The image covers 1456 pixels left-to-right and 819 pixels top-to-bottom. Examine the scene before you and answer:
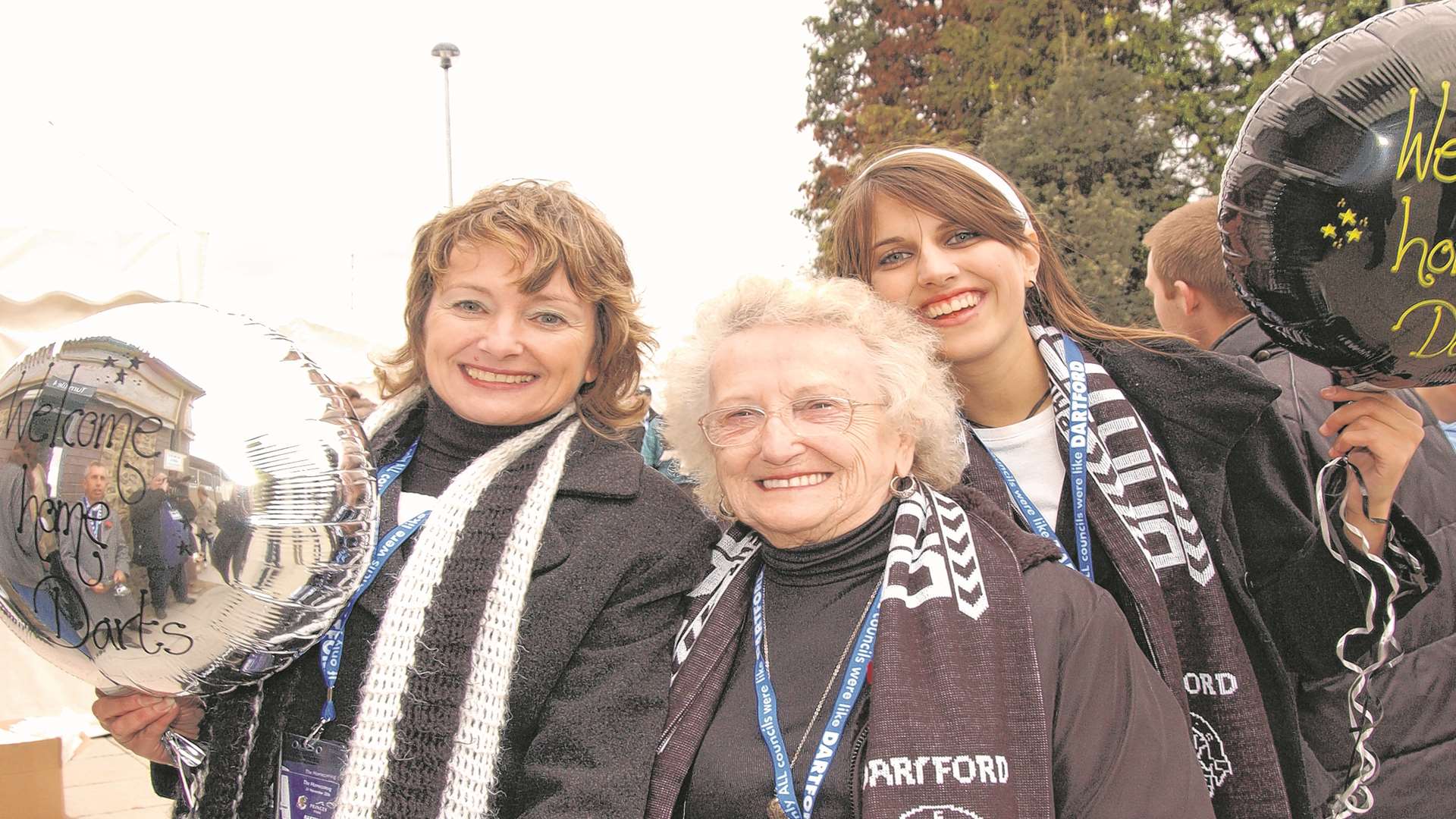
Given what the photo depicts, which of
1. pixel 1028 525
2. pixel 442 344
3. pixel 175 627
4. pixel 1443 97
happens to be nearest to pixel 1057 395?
pixel 1028 525

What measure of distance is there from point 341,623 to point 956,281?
141 centimetres

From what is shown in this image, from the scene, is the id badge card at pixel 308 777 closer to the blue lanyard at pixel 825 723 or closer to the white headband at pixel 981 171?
the blue lanyard at pixel 825 723

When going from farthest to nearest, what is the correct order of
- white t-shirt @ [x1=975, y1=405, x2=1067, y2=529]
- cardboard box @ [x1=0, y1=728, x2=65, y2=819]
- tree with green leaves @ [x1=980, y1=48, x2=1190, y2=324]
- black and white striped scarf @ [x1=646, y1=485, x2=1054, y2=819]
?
tree with green leaves @ [x1=980, y1=48, x2=1190, y2=324]
cardboard box @ [x1=0, y1=728, x2=65, y2=819]
white t-shirt @ [x1=975, y1=405, x2=1067, y2=529]
black and white striped scarf @ [x1=646, y1=485, x2=1054, y2=819]

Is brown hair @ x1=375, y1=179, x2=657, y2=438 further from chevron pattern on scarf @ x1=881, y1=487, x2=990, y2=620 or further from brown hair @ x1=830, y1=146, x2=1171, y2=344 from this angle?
chevron pattern on scarf @ x1=881, y1=487, x2=990, y2=620

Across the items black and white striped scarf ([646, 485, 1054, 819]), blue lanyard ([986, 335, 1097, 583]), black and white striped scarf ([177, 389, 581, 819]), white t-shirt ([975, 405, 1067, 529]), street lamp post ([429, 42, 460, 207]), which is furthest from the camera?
street lamp post ([429, 42, 460, 207])

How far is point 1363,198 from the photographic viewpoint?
1541mm

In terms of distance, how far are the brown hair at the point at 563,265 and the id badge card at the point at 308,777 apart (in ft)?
2.56

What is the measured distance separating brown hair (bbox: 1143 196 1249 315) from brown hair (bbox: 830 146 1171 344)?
0.82 metres

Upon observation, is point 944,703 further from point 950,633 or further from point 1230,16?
point 1230,16

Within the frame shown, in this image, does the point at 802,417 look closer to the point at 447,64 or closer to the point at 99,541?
the point at 99,541

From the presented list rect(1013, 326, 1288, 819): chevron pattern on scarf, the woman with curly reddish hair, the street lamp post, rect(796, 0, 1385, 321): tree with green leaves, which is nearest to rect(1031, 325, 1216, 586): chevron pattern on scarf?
rect(1013, 326, 1288, 819): chevron pattern on scarf

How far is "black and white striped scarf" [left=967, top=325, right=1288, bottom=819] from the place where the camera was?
75.8 inches

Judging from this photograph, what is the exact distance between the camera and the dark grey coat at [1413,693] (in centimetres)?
217

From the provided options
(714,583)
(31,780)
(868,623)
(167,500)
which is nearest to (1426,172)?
(868,623)
